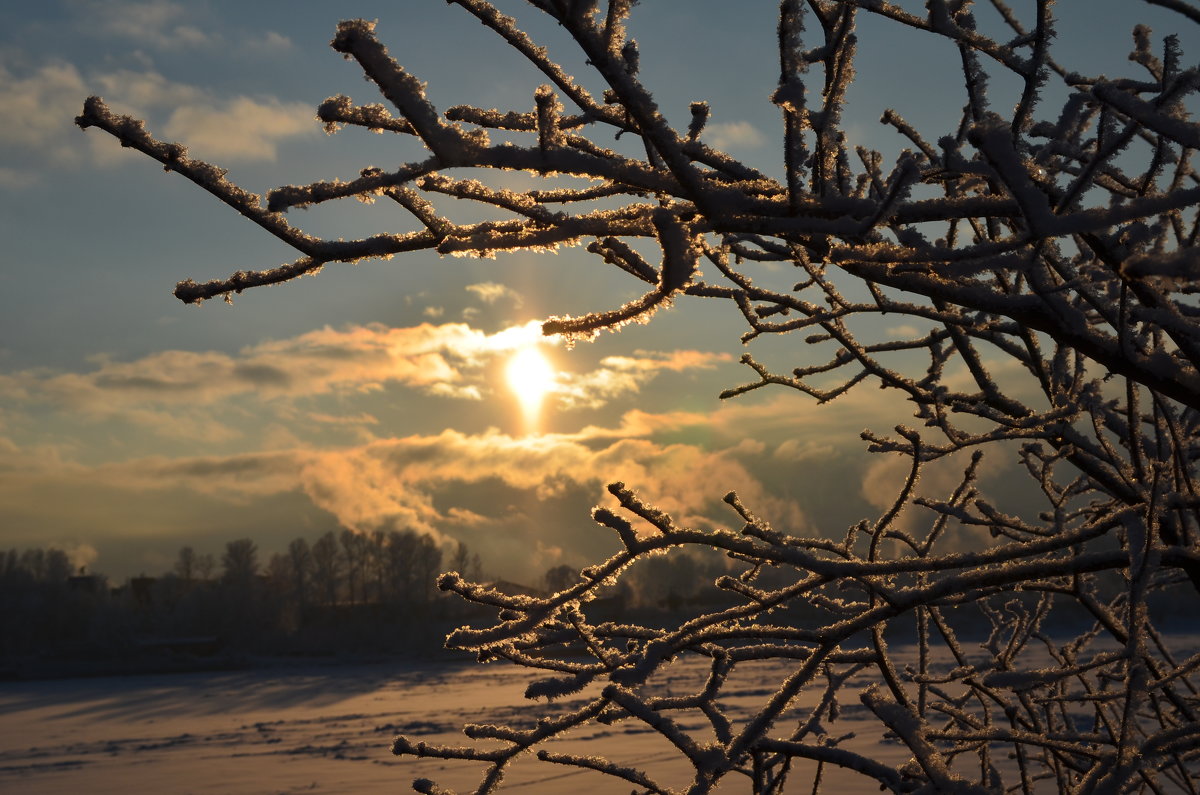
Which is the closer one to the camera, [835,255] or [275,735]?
[835,255]

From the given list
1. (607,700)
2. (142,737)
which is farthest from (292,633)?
(607,700)

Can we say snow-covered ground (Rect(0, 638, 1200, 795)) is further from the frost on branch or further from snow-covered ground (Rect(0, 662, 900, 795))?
the frost on branch

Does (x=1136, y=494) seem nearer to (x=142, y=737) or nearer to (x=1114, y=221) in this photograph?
(x=1114, y=221)

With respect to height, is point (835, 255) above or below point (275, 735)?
above

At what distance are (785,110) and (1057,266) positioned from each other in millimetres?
1030

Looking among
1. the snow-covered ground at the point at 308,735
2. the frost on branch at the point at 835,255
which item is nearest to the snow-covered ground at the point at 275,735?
the snow-covered ground at the point at 308,735

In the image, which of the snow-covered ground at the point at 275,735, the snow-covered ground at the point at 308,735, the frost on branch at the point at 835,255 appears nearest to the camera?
the frost on branch at the point at 835,255

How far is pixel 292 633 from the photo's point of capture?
4638 cm

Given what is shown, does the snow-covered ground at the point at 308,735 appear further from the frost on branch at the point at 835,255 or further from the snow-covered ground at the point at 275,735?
the frost on branch at the point at 835,255

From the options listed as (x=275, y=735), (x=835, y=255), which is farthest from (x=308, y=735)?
(x=835, y=255)

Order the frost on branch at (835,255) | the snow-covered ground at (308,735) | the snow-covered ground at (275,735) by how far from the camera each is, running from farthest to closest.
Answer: the snow-covered ground at (275,735) < the snow-covered ground at (308,735) < the frost on branch at (835,255)

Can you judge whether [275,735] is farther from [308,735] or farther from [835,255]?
[835,255]

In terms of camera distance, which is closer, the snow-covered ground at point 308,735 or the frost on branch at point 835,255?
the frost on branch at point 835,255

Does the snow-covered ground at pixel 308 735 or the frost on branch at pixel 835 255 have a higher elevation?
the frost on branch at pixel 835 255
